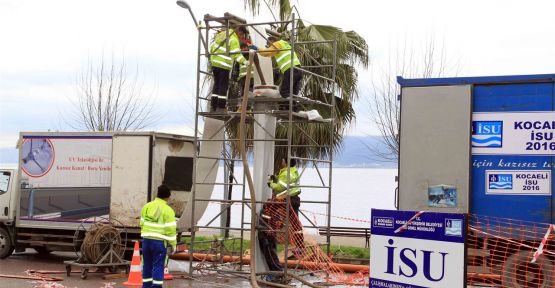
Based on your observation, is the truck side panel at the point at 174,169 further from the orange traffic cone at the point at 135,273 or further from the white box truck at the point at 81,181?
the orange traffic cone at the point at 135,273

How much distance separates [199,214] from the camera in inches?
608

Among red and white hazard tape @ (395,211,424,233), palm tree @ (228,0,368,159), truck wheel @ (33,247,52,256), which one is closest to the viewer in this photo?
red and white hazard tape @ (395,211,424,233)

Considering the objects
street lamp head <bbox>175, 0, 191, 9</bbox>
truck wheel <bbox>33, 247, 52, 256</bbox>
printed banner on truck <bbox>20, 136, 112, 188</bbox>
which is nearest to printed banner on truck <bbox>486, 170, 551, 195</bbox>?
street lamp head <bbox>175, 0, 191, 9</bbox>

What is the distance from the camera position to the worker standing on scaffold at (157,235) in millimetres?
11055

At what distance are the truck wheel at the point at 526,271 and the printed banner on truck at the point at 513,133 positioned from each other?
1.57m

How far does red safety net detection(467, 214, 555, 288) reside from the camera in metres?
11.1

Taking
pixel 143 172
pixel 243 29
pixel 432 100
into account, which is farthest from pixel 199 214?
pixel 432 100

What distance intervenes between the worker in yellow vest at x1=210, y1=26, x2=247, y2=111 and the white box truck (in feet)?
8.98

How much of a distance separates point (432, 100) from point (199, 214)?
5.75 metres

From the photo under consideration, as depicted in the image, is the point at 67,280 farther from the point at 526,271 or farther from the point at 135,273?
the point at 526,271

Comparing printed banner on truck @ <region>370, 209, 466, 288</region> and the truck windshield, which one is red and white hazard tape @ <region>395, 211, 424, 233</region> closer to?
printed banner on truck @ <region>370, 209, 466, 288</region>

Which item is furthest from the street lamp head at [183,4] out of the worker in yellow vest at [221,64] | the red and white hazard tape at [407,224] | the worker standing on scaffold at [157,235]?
the red and white hazard tape at [407,224]

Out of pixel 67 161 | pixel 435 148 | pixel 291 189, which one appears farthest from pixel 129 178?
pixel 435 148

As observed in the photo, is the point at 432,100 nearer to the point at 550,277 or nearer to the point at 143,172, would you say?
the point at 550,277
